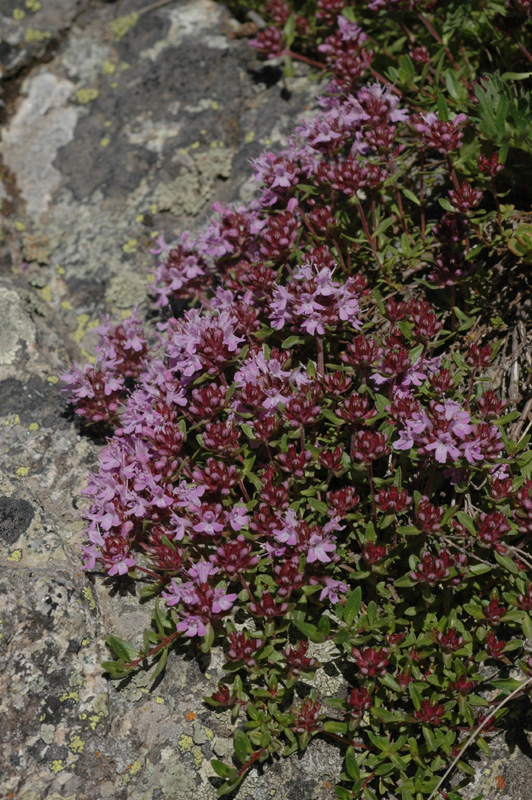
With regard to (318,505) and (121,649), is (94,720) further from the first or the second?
(318,505)

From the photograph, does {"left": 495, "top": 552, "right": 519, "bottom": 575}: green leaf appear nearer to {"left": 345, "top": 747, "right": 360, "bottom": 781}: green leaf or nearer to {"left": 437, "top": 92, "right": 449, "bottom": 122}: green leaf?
{"left": 345, "top": 747, "right": 360, "bottom": 781}: green leaf

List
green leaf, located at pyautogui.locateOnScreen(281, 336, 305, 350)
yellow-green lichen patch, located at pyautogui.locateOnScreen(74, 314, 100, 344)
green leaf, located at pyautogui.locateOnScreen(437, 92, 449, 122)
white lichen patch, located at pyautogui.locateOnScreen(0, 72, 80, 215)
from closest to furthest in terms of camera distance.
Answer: green leaf, located at pyautogui.locateOnScreen(281, 336, 305, 350) < green leaf, located at pyautogui.locateOnScreen(437, 92, 449, 122) < yellow-green lichen patch, located at pyautogui.locateOnScreen(74, 314, 100, 344) < white lichen patch, located at pyautogui.locateOnScreen(0, 72, 80, 215)

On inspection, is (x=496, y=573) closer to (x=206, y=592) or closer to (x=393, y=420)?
(x=393, y=420)

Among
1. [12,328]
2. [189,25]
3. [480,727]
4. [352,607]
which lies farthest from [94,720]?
[189,25]

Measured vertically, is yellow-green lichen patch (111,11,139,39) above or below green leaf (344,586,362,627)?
above

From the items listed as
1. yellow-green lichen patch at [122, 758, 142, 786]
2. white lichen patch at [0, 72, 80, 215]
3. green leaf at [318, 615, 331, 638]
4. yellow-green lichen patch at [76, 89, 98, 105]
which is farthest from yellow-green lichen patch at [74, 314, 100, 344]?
yellow-green lichen patch at [122, 758, 142, 786]

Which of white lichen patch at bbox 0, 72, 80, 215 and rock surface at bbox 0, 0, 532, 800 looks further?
white lichen patch at bbox 0, 72, 80, 215

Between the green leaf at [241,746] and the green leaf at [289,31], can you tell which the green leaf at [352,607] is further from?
the green leaf at [289,31]
